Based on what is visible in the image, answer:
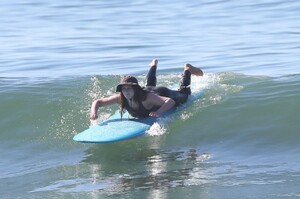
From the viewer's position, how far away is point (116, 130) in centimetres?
1241

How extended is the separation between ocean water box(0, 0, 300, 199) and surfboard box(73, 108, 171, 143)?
0.31 metres

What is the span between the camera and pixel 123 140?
12297 mm

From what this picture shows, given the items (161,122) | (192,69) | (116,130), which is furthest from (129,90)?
(192,69)

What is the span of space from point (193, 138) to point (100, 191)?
3116 millimetres

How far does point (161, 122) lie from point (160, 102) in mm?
356

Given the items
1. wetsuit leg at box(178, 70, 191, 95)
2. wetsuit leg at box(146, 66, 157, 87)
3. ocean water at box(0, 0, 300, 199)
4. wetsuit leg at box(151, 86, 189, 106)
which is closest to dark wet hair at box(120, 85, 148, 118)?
ocean water at box(0, 0, 300, 199)

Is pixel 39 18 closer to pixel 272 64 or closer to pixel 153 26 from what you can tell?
pixel 153 26

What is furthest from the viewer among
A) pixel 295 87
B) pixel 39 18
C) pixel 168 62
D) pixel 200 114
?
pixel 39 18

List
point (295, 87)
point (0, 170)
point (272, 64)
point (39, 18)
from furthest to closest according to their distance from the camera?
point (39, 18), point (272, 64), point (295, 87), point (0, 170)

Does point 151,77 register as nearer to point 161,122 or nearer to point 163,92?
point 163,92

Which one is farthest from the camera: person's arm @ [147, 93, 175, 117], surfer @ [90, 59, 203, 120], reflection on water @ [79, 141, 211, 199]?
person's arm @ [147, 93, 175, 117]

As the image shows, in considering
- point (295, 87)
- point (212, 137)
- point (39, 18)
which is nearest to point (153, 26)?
point (39, 18)

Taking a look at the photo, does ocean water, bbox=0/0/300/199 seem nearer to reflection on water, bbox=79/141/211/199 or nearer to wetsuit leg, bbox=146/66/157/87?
reflection on water, bbox=79/141/211/199

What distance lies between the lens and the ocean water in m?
10.8
